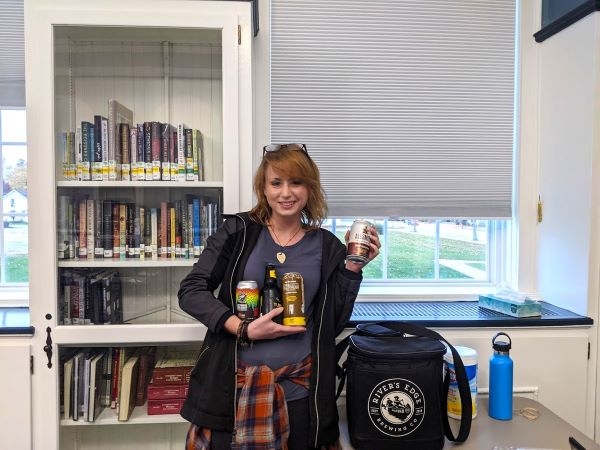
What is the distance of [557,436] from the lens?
140 cm

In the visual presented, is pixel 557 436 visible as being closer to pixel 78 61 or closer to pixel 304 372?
pixel 304 372

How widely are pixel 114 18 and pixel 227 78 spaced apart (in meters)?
0.44

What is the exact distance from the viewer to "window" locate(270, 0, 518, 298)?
80.8 inches

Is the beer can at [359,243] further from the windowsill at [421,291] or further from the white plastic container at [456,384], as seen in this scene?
the windowsill at [421,291]

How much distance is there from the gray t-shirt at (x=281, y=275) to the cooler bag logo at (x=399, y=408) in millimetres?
225

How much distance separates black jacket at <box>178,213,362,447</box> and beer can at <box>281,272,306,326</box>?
0.33 ft

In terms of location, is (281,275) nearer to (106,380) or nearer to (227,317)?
(227,317)

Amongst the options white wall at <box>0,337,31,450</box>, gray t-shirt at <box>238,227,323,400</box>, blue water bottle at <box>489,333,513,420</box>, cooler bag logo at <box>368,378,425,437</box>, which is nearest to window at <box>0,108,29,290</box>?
white wall at <box>0,337,31,450</box>

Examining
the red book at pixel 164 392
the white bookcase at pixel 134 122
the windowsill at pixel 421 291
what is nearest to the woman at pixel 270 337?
the white bookcase at pixel 134 122

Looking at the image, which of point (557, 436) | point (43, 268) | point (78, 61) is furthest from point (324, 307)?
point (78, 61)

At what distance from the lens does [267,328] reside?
4.11ft

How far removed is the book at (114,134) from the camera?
1722 millimetres

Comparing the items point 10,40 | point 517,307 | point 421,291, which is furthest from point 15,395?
point 517,307

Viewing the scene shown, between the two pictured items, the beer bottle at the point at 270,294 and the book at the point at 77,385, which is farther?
the book at the point at 77,385
